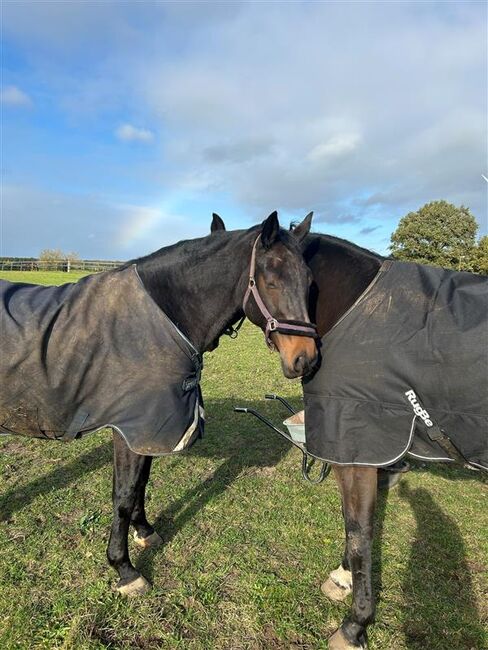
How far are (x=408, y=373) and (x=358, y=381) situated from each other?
307mm

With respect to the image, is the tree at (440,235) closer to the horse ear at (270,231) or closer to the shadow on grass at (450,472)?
the shadow on grass at (450,472)

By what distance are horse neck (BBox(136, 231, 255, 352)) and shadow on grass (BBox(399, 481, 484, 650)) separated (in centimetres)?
248

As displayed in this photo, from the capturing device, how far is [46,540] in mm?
3602

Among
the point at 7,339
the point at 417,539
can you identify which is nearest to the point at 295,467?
the point at 417,539

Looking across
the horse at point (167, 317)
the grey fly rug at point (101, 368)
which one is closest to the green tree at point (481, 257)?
the horse at point (167, 317)

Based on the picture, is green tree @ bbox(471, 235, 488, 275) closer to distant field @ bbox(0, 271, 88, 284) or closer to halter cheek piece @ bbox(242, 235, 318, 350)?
distant field @ bbox(0, 271, 88, 284)

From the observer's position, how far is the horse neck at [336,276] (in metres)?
2.84

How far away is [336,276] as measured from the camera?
9.56 ft

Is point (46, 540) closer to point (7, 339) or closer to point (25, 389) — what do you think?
point (25, 389)

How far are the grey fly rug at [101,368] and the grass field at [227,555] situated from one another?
1.15 metres

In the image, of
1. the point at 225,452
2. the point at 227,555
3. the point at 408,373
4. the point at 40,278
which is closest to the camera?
the point at 408,373

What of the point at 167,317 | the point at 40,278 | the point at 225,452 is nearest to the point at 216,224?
the point at 167,317

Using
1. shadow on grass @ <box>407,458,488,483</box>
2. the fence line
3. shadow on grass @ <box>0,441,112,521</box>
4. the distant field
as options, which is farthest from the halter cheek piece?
the fence line

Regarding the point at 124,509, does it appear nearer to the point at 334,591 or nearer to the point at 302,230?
the point at 334,591
